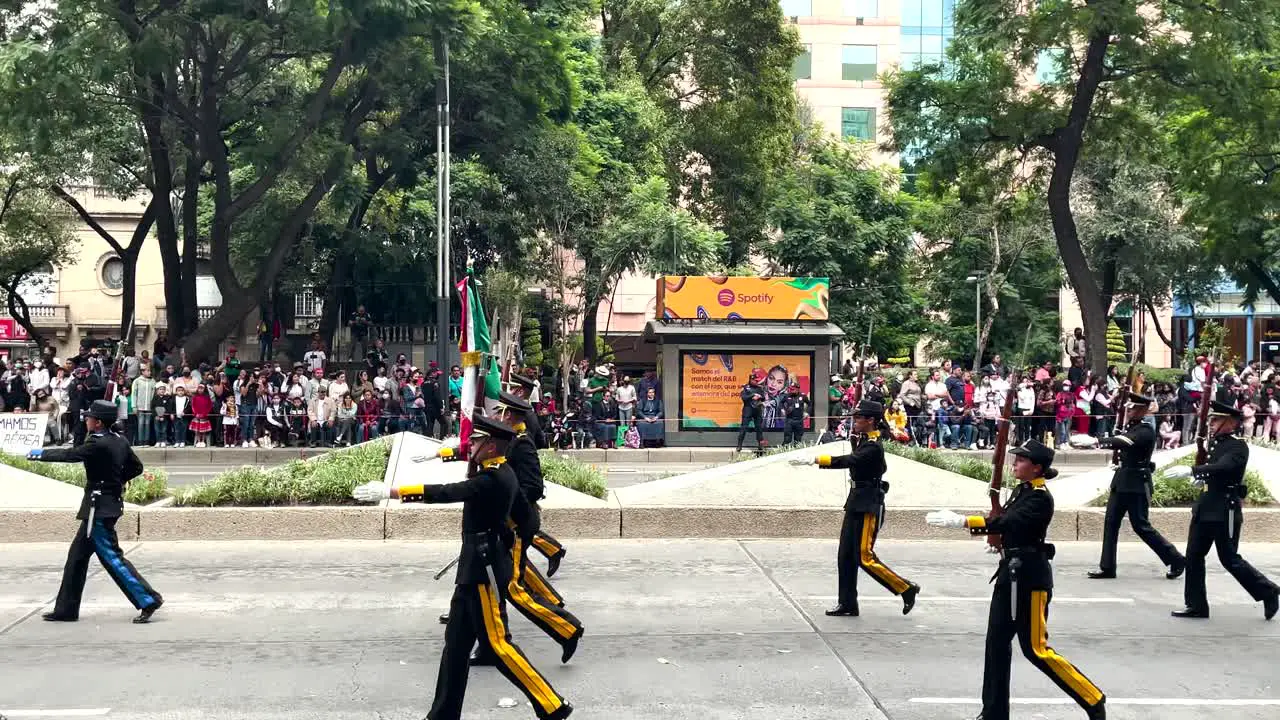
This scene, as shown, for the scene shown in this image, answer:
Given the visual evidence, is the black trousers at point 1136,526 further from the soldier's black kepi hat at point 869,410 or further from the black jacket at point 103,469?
the black jacket at point 103,469

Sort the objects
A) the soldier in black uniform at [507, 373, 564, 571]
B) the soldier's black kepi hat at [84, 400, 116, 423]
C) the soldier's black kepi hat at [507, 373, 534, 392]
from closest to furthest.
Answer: the soldier's black kepi hat at [84, 400, 116, 423] < the soldier in black uniform at [507, 373, 564, 571] < the soldier's black kepi hat at [507, 373, 534, 392]

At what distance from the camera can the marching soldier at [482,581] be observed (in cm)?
680

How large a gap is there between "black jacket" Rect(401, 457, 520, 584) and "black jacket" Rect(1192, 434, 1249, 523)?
5512mm

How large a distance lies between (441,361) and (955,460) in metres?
12.3

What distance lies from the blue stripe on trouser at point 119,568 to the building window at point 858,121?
57583 mm

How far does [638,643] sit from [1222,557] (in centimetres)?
438

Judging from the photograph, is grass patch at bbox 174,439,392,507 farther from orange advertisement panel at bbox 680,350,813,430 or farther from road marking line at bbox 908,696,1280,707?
orange advertisement panel at bbox 680,350,813,430

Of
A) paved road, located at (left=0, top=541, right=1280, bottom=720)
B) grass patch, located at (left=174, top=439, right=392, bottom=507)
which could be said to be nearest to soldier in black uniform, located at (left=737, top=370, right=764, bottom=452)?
grass patch, located at (left=174, top=439, right=392, bottom=507)

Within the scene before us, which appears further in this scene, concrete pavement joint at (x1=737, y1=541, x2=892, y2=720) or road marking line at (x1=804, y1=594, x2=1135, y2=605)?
road marking line at (x1=804, y1=594, x2=1135, y2=605)

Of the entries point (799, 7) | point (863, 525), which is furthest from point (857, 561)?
point (799, 7)

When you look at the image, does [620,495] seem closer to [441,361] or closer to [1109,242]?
[441,361]

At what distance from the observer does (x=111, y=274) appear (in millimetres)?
52188

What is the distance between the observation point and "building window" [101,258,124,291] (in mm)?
51938

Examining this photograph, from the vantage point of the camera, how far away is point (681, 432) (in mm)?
26859
